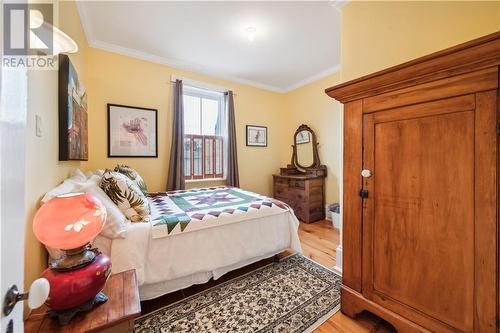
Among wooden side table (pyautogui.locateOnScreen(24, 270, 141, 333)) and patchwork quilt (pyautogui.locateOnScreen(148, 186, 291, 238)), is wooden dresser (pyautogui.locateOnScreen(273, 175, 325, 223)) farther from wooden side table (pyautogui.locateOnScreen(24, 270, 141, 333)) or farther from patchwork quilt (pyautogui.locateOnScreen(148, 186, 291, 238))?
wooden side table (pyautogui.locateOnScreen(24, 270, 141, 333))

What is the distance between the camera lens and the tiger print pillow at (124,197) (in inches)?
64.6

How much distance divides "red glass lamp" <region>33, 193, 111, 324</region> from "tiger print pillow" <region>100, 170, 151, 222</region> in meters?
0.70

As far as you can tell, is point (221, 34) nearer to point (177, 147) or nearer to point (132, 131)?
point (177, 147)

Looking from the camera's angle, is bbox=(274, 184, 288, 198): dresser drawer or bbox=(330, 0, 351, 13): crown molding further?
bbox=(274, 184, 288, 198): dresser drawer

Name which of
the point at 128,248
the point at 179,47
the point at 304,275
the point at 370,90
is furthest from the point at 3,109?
the point at 179,47

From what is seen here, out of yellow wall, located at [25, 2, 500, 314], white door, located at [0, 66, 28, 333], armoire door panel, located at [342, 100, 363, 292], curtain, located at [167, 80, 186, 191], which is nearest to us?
white door, located at [0, 66, 28, 333]

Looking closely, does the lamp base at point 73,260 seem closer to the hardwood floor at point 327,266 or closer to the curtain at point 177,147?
the hardwood floor at point 327,266

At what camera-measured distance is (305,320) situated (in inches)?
56.6

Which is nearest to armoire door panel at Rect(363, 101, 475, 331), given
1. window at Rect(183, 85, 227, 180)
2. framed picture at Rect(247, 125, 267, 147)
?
window at Rect(183, 85, 227, 180)

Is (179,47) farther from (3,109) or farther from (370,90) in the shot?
(3,109)

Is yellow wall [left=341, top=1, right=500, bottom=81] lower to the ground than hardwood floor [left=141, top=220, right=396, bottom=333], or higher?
higher

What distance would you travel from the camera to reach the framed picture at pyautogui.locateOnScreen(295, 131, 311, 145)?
3.93 metres

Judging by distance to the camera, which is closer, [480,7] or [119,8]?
[480,7]

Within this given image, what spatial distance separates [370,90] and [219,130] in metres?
2.88
